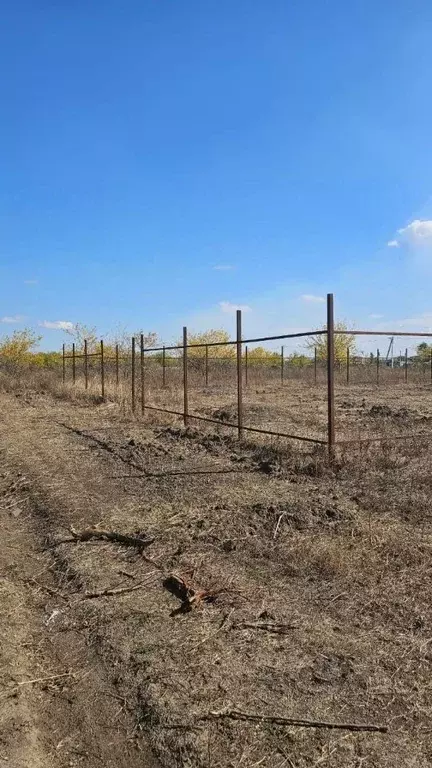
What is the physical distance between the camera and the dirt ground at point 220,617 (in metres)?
2.47

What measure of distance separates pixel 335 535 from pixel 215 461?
12.1 ft

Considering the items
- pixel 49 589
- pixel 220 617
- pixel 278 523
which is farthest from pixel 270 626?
pixel 278 523

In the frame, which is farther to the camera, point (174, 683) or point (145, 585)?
point (145, 585)

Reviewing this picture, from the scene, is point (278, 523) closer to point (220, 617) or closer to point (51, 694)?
point (220, 617)

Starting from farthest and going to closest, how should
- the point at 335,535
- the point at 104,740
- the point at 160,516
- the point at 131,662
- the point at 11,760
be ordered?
1. the point at 160,516
2. the point at 335,535
3. the point at 131,662
4. the point at 104,740
5. the point at 11,760

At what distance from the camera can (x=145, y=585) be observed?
4148 millimetres

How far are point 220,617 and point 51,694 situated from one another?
110 cm

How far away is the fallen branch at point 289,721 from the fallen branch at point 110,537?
95.6 inches

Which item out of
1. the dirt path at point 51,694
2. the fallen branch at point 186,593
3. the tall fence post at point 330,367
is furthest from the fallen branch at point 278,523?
the dirt path at point 51,694

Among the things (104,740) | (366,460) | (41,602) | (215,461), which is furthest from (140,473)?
(104,740)

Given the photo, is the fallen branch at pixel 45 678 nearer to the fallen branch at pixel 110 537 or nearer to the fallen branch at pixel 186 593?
the fallen branch at pixel 186 593

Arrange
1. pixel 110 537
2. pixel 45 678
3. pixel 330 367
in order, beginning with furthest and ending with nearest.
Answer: pixel 330 367 < pixel 110 537 < pixel 45 678

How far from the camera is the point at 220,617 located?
11.7 ft

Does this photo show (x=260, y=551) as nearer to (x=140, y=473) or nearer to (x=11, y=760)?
(x=11, y=760)
